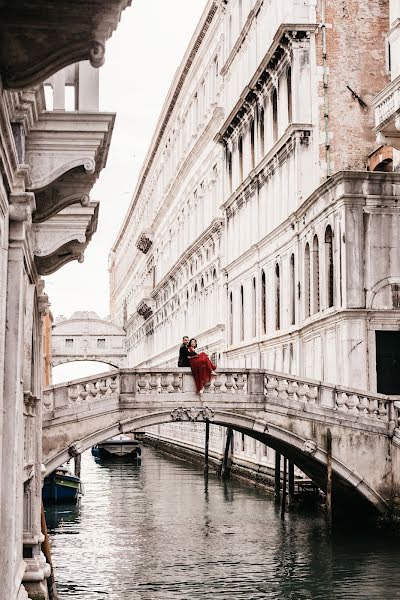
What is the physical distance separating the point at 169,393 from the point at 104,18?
51.1 feet

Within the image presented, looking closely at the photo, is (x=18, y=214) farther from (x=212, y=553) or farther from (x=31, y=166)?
(x=212, y=553)

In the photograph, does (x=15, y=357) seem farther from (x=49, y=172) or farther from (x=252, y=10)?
(x=252, y=10)

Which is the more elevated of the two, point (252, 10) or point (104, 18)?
point (252, 10)

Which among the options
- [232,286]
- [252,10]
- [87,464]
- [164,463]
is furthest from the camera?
[87,464]

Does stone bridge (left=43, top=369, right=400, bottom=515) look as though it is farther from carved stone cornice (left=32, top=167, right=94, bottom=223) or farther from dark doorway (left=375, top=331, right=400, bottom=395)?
carved stone cornice (left=32, top=167, right=94, bottom=223)

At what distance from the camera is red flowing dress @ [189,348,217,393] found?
20.3 metres

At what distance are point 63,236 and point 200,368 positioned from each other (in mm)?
9748

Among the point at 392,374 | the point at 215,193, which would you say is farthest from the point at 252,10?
the point at 392,374

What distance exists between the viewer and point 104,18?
548 cm

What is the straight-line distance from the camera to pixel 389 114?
19.6 meters

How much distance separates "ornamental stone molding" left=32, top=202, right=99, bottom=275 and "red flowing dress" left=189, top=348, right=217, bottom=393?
27.4 ft

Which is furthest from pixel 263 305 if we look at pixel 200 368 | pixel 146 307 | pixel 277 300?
pixel 146 307

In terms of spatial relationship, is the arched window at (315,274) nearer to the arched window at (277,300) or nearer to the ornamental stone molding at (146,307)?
the arched window at (277,300)

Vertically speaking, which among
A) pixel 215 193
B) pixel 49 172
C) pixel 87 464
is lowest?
pixel 87 464
